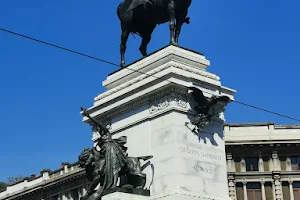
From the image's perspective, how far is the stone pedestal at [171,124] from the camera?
636 inches

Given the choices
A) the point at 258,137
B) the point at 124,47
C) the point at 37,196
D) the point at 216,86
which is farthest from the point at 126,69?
the point at 37,196

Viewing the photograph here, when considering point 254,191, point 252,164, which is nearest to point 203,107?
point 252,164

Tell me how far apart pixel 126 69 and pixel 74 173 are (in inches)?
2198

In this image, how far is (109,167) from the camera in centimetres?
1636

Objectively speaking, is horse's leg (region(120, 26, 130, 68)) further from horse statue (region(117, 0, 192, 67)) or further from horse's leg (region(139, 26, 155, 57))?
horse's leg (region(139, 26, 155, 57))

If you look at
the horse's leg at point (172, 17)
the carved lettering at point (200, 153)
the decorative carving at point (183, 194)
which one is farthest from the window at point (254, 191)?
the decorative carving at point (183, 194)

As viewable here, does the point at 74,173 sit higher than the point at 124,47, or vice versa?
the point at 74,173

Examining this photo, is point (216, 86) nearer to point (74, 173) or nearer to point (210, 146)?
point (210, 146)

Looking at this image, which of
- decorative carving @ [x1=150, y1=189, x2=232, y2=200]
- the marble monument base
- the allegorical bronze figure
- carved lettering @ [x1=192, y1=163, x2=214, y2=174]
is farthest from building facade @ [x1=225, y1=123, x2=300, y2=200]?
the marble monument base

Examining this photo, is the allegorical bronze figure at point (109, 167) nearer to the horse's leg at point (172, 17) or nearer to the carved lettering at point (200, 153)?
the carved lettering at point (200, 153)

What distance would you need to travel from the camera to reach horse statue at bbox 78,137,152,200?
53.5 ft

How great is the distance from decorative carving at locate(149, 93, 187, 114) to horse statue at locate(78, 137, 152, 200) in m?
1.19

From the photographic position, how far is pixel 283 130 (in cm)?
6919

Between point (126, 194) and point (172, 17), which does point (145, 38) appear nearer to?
point (172, 17)
